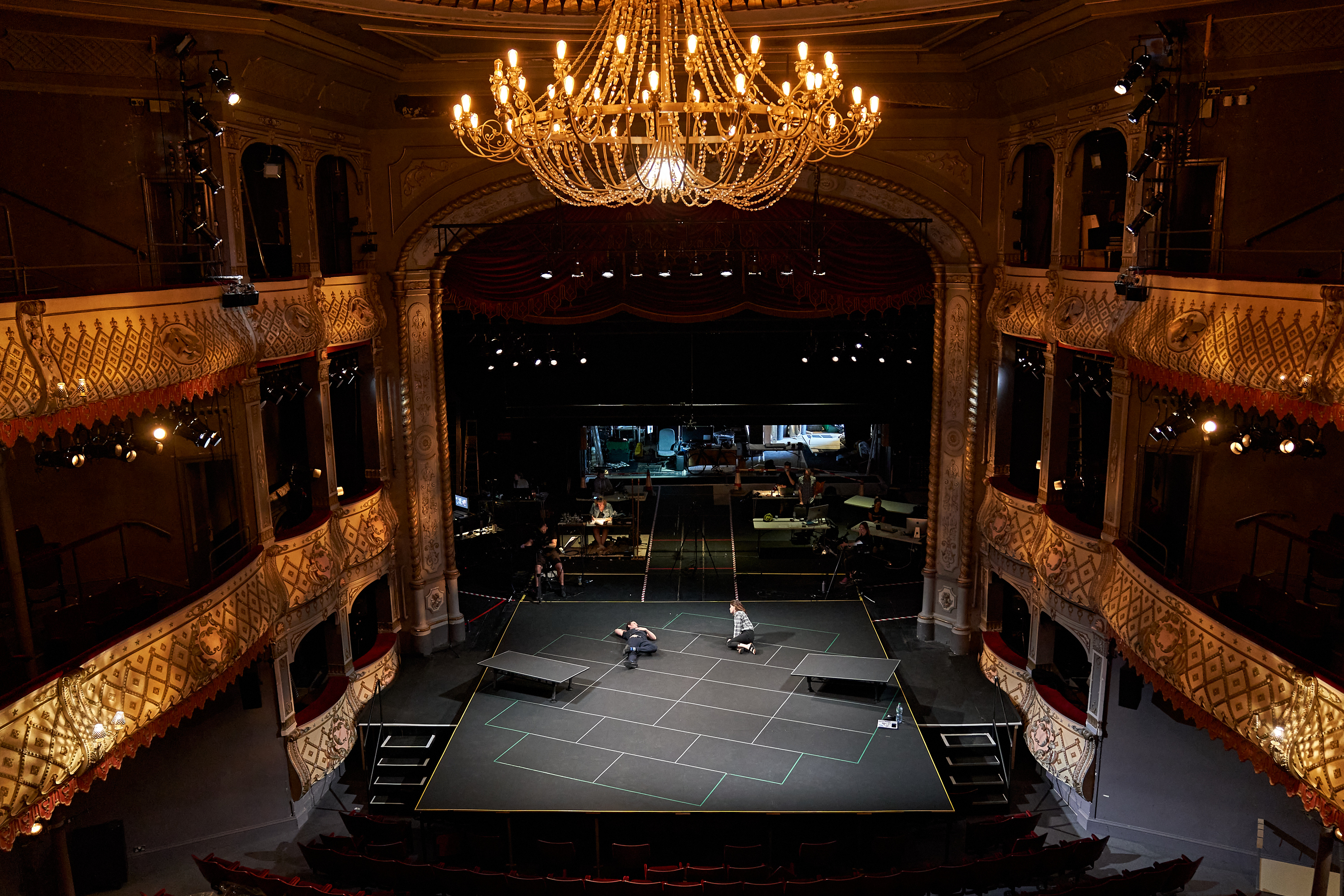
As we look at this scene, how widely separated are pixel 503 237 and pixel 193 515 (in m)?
4.95

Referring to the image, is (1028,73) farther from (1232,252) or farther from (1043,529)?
(1043,529)

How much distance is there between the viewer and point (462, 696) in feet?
40.8

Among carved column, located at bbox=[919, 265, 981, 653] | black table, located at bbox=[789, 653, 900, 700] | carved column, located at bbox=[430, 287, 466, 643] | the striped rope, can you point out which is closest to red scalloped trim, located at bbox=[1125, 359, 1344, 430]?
carved column, located at bbox=[919, 265, 981, 653]

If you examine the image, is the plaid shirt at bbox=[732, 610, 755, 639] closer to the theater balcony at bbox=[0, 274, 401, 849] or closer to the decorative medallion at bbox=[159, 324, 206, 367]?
the theater balcony at bbox=[0, 274, 401, 849]

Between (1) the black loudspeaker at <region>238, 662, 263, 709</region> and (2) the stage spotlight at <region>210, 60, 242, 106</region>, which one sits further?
(1) the black loudspeaker at <region>238, 662, 263, 709</region>

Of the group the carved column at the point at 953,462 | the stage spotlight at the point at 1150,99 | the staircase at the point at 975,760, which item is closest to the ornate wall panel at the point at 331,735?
the staircase at the point at 975,760

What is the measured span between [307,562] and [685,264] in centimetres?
577

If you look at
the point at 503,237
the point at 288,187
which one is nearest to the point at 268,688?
the point at 288,187

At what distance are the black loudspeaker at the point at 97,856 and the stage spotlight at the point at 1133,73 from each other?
1110 centimetres

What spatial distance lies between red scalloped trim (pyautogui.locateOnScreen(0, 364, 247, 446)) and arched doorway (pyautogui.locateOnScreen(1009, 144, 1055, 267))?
28.4 feet

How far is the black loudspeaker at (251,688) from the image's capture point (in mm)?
10156

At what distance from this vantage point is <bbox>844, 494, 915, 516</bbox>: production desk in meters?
17.8

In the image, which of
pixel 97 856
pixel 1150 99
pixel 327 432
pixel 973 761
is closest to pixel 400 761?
pixel 97 856

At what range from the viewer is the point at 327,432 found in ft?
37.3
